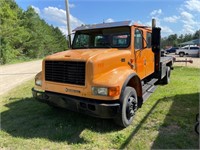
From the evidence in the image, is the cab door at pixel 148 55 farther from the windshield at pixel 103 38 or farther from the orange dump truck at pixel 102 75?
the windshield at pixel 103 38

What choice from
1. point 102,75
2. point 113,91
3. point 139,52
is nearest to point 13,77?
point 139,52

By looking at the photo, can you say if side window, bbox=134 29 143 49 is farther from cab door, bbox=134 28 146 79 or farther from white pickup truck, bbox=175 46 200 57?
white pickup truck, bbox=175 46 200 57

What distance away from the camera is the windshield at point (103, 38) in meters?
5.61

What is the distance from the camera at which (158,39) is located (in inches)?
239

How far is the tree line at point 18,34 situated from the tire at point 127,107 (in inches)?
923

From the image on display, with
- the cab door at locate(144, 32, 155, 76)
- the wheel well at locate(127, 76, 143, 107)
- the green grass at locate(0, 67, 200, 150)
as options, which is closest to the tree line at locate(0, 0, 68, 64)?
the green grass at locate(0, 67, 200, 150)

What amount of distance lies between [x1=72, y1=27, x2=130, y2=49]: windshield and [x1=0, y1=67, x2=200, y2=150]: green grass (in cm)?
187

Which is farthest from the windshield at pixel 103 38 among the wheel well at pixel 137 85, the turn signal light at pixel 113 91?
the turn signal light at pixel 113 91

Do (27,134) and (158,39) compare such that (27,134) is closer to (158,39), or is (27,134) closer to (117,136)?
(117,136)

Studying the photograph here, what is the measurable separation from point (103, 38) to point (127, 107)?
2.09 metres

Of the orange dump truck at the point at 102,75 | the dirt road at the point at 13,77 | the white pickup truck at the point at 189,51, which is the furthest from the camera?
the white pickup truck at the point at 189,51

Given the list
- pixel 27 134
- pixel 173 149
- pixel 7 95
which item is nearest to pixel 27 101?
pixel 7 95

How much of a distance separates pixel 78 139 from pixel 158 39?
11.4 feet

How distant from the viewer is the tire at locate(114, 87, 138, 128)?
4.52m
